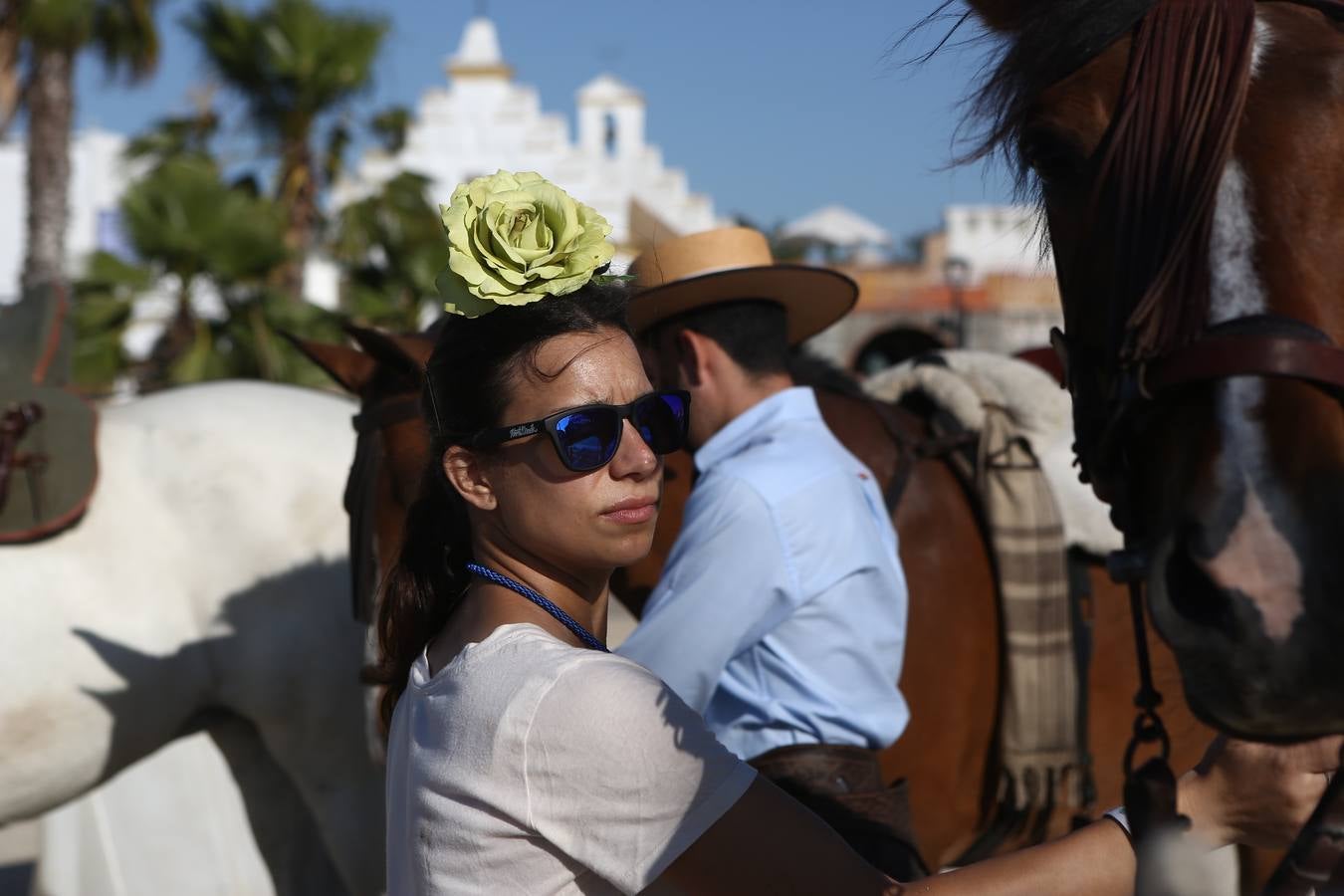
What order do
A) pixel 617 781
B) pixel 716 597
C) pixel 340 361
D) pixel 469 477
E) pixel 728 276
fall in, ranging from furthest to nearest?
1. pixel 340 361
2. pixel 728 276
3. pixel 716 597
4. pixel 469 477
5. pixel 617 781

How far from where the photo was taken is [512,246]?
1538 millimetres

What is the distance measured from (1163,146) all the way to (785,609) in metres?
1.37

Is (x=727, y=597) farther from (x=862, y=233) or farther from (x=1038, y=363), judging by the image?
(x=862, y=233)

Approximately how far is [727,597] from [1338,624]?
1373mm

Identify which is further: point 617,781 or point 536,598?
point 536,598

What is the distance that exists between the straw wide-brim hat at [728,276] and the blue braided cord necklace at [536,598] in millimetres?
1121

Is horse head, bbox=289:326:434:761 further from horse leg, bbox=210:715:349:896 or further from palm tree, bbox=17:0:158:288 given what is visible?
palm tree, bbox=17:0:158:288

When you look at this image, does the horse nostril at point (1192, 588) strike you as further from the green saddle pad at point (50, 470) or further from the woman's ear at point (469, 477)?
the green saddle pad at point (50, 470)

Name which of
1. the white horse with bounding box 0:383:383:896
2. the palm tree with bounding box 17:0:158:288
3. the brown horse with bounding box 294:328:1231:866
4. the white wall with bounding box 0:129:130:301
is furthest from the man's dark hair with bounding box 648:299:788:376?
the white wall with bounding box 0:129:130:301

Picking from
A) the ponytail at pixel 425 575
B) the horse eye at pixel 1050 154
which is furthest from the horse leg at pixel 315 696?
the horse eye at pixel 1050 154

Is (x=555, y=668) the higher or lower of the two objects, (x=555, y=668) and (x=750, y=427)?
the lower

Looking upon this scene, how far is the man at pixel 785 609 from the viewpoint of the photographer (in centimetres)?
237

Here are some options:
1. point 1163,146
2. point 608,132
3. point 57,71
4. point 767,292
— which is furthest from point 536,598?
point 608,132

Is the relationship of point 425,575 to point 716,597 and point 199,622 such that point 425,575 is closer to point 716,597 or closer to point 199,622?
point 716,597
